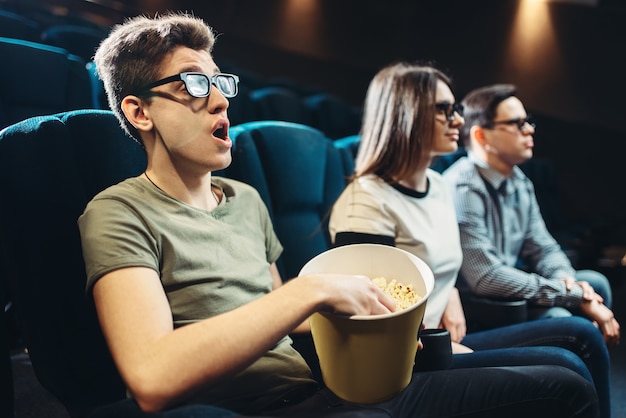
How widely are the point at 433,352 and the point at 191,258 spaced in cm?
30

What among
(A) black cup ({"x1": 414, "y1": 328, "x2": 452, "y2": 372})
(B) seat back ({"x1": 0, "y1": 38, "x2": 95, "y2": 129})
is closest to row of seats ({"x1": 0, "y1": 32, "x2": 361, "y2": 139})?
(B) seat back ({"x1": 0, "y1": 38, "x2": 95, "y2": 129})

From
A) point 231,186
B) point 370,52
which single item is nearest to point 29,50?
point 231,186

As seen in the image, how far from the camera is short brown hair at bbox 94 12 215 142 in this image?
0.53 metres

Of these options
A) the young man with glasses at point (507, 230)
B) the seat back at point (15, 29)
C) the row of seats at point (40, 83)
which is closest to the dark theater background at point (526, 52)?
the seat back at point (15, 29)

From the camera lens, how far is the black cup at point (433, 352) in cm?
57

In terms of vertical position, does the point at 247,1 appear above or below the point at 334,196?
above

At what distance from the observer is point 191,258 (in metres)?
0.50

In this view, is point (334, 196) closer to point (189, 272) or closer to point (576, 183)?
point (189, 272)

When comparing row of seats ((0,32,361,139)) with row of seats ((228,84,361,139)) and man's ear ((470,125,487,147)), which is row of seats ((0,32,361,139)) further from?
man's ear ((470,125,487,147))

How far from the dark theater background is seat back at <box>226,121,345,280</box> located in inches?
62.7

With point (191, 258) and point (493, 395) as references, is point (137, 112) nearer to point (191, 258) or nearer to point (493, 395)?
point (191, 258)

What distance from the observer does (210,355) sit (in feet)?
1.32

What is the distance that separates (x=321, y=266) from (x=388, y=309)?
0.10 metres

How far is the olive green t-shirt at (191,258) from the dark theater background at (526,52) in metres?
1.93
